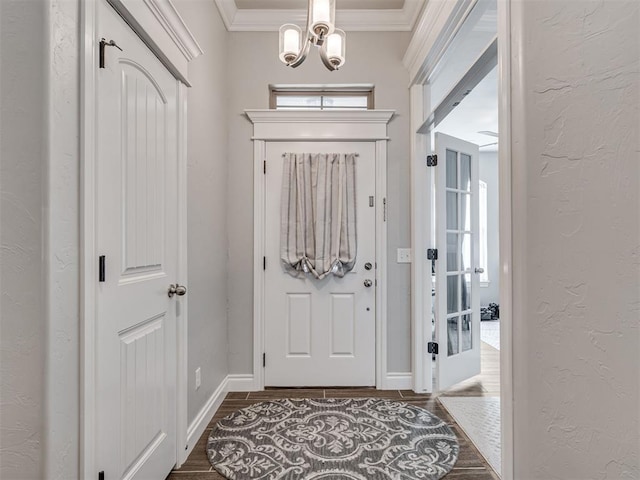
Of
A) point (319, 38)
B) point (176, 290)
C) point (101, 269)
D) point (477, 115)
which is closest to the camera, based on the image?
point (101, 269)

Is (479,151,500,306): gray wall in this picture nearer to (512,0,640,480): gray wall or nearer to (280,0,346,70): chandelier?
(280,0,346,70): chandelier

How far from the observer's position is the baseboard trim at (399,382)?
2.60 m

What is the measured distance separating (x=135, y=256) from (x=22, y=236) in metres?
0.51

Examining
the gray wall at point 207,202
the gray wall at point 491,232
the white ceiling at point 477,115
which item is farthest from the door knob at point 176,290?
the gray wall at point 491,232

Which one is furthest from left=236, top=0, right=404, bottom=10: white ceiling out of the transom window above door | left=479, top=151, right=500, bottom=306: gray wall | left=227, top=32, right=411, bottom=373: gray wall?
left=479, top=151, right=500, bottom=306: gray wall

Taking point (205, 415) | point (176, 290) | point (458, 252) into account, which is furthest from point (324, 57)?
point (205, 415)

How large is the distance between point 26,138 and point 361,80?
2379mm

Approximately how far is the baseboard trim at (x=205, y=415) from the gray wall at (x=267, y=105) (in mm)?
310

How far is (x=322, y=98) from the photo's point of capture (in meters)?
2.78

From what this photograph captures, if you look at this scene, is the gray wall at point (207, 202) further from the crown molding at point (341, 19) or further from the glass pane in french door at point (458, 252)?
the glass pane in french door at point (458, 252)

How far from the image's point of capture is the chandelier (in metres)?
1.40

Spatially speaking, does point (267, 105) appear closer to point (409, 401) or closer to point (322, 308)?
point (322, 308)

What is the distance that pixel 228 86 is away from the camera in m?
2.64

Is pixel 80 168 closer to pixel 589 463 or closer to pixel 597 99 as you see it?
pixel 597 99
